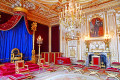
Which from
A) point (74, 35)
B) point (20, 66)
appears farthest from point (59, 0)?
point (20, 66)

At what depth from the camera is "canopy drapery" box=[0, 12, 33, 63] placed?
6655mm

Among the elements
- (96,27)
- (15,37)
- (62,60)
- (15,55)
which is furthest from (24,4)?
(96,27)

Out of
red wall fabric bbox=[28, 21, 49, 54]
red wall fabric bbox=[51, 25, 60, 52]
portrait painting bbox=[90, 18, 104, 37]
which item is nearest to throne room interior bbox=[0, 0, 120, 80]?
portrait painting bbox=[90, 18, 104, 37]

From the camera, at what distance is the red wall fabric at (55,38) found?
34.3 ft

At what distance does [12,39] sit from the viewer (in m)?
7.30

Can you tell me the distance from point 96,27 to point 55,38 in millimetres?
4489

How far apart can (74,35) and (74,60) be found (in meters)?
2.21

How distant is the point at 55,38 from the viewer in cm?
1069

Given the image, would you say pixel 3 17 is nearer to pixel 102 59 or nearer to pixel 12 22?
pixel 12 22

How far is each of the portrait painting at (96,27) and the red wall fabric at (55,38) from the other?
3723mm

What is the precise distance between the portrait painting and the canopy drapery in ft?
16.8

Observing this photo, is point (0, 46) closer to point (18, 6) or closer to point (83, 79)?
point (18, 6)

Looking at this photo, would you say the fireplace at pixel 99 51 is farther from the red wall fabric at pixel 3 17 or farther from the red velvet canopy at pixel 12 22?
the red wall fabric at pixel 3 17

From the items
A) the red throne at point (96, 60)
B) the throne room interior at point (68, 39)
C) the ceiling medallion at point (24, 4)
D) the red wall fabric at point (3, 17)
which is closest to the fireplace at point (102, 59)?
the throne room interior at point (68, 39)
